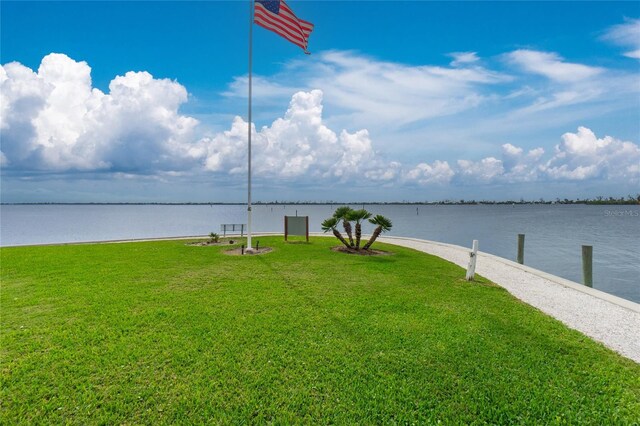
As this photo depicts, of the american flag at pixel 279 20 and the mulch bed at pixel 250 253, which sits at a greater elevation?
the american flag at pixel 279 20

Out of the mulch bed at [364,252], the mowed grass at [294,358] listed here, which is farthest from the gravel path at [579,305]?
the mulch bed at [364,252]

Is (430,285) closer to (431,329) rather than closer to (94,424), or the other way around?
(431,329)

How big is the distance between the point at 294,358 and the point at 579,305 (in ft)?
A: 24.5

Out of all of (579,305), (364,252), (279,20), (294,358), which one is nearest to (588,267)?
(579,305)

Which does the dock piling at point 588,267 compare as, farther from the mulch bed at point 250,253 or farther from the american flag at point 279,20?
the american flag at point 279,20

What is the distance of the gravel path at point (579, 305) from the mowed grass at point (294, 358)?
569 mm

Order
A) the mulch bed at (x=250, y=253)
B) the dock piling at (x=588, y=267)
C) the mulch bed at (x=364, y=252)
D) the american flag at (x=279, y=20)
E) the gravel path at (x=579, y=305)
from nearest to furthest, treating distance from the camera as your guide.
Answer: the gravel path at (x=579, y=305), the dock piling at (x=588, y=267), the american flag at (x=279, y=20), the mulch bed at (x=250, y=253), the mulch bed at (x=364, y=252)

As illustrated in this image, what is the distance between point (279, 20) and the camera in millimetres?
12203

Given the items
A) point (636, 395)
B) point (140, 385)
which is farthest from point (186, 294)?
point (636, 395)

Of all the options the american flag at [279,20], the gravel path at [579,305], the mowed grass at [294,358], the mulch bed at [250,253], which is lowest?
the gravel path at [579,305]

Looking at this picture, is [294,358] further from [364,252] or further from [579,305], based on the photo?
[364,252]

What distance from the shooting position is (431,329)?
5820 millimetres

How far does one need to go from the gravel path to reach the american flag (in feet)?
35.8

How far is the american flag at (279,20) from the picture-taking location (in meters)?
12.0
